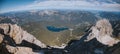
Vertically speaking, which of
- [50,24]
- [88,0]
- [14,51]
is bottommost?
[14,51]

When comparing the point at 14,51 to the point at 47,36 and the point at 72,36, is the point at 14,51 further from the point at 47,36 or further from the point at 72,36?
the point at 72,36

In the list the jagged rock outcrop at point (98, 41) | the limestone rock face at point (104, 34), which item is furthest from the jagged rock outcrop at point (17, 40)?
the limestone rock face at point (104, 34)

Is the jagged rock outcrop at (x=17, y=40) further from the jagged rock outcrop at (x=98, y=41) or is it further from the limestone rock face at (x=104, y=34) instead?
the limestone rock face at (x=104, y=34)

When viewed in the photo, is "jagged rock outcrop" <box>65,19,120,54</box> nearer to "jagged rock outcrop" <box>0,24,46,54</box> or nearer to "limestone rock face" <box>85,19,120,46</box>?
"limestone rock face" <box>85,19,120,46</box>

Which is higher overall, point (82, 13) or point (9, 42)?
point (82, 13)

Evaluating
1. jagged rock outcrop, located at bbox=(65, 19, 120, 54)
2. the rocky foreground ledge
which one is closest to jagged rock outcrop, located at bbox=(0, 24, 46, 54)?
the rocky foreground ledge

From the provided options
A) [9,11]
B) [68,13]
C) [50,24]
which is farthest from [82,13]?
[9,11]
